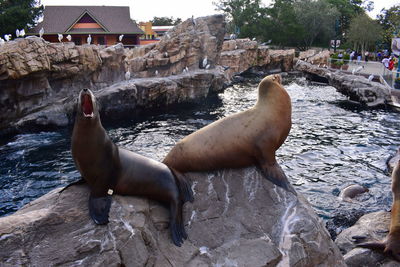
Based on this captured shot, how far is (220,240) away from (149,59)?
17027mm

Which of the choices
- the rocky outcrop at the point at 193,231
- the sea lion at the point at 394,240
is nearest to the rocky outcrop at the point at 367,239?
the sea lion at the point at 394,240

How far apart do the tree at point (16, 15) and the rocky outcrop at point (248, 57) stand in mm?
14858

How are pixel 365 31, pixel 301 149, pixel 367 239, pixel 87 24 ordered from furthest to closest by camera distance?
pixel 365 31 < pixel 87 24 < pixel 301 149 < pixel 367 239

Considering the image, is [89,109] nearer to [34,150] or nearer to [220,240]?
[220,240]

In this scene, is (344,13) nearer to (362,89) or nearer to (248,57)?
(248,57)

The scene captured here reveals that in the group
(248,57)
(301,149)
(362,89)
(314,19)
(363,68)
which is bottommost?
(301,149)

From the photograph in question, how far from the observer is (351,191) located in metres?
7.29

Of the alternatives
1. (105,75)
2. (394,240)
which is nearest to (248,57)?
(105,75)

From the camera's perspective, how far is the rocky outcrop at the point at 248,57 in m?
29.6

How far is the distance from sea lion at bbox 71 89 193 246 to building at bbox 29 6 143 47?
28.0 m

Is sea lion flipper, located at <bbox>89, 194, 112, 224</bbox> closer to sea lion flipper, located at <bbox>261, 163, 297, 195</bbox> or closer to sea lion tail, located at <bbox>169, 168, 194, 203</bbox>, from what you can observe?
sea lion tail, located at <bbox>169, 168, 194, 203</bbox>

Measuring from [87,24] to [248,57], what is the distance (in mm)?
14153

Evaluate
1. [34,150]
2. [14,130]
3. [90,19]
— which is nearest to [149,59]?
[14,130]

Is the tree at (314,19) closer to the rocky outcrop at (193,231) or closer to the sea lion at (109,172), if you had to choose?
the rocky outcrop at (193,231)
